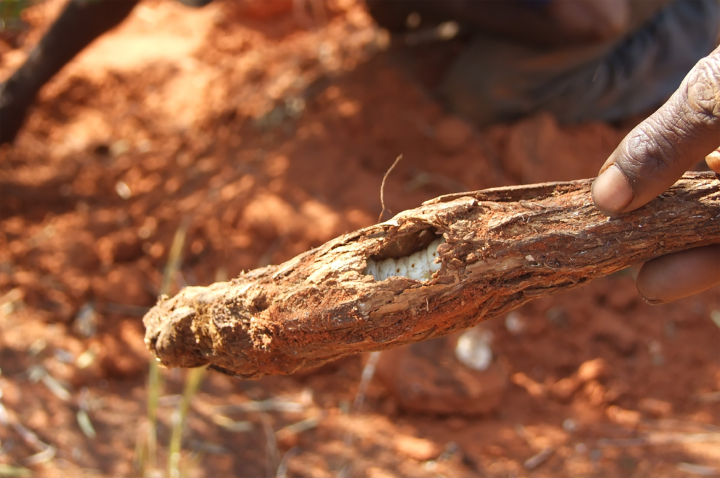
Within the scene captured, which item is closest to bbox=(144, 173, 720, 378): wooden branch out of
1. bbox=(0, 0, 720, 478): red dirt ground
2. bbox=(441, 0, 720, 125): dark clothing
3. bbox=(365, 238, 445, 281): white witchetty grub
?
bbox=(365, 238, 445, 281): white witchetty grub

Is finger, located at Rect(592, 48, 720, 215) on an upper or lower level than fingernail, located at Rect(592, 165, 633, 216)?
upper

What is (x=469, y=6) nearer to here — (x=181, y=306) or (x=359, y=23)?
(x=359, y=23)

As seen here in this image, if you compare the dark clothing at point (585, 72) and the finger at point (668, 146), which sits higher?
the finger at point (668, 146)

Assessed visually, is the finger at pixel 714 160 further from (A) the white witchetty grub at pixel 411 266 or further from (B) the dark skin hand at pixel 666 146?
(A) the white witchetty grub at pixel 411 266

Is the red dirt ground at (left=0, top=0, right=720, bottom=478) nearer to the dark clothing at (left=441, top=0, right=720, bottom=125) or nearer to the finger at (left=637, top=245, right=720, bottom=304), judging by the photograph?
the dark clothing at (left=441, top=0, right=720, bottom=125)

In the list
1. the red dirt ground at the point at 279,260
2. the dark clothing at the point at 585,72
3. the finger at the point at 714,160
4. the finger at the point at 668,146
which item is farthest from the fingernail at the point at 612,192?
the dark clothing at the point at 585,72

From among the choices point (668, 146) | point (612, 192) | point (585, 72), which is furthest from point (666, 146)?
point (585, 72)
